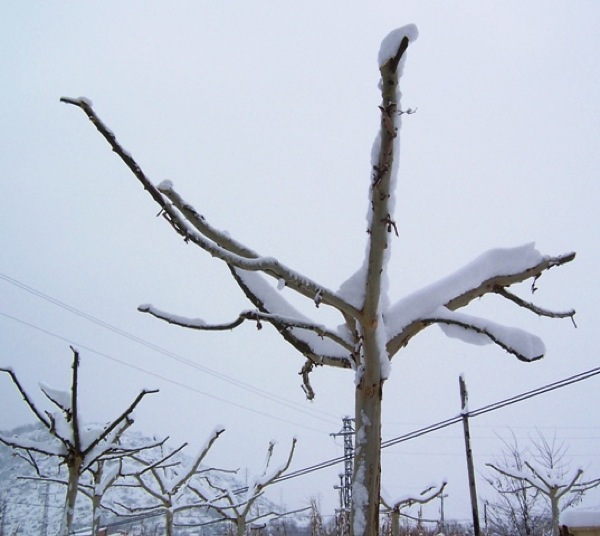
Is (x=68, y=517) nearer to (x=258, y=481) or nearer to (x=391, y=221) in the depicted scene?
(x=391, y=221)

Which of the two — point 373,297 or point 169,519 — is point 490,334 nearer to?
point 373,297

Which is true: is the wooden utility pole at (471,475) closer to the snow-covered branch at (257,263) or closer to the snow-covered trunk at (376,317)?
the snow-covered trunk at (376,317)

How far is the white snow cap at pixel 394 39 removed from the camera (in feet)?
7.09

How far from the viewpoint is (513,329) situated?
9.60ft

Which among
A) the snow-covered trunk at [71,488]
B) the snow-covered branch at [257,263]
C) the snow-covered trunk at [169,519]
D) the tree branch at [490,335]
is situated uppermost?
the snow-covered branch at [257,263]

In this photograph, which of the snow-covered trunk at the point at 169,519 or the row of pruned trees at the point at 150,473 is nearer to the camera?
the row of pruned trees at the point at 150,473

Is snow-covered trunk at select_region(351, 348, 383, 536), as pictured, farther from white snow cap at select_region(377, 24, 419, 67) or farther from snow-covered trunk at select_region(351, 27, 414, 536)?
white snow cap at select_region(377, 24, 419, 67)

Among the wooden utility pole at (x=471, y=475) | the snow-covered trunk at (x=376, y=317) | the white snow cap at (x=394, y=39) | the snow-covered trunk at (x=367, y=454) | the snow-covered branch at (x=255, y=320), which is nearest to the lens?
the white snow cap at (x=394, y=39)

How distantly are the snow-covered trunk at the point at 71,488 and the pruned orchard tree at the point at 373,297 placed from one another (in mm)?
4064

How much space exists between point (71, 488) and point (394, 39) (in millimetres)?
6353

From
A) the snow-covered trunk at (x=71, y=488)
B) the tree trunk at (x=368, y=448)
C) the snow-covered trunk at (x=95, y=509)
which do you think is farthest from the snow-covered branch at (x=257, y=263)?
the snow-covered trunk at (x=95, y=509)

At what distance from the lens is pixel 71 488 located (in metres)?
6.14

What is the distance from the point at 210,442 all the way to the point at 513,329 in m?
10.5

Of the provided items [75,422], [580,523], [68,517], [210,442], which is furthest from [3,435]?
[580,523]
